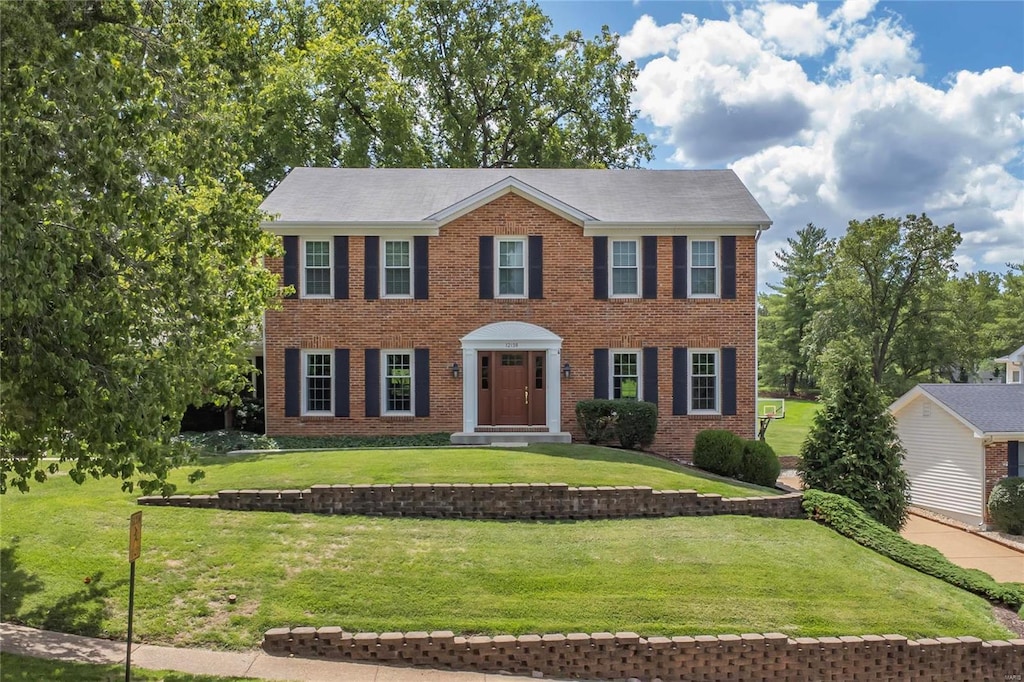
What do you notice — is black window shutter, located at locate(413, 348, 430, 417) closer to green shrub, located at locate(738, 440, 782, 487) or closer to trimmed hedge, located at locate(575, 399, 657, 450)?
trimmed hedge, located at locate(575, 399, 657, 450)

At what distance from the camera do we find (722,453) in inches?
677

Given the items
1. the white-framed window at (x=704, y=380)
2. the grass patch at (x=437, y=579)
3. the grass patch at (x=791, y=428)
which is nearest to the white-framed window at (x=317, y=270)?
the grass patch at (x=437, y=579)

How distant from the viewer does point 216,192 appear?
8.40 meters

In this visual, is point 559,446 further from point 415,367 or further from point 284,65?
point 284,65

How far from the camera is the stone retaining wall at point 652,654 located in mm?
8867

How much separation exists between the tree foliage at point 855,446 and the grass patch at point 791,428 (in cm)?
1117

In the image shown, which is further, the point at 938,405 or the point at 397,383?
the point at 938,405

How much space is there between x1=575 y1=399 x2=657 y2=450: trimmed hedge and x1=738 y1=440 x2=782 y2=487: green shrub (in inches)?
100

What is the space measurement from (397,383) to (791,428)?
2982 centimetres

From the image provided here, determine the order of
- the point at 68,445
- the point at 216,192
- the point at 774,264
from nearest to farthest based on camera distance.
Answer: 1. the point at 68,445
2. the point at 216,192
3. the point at 774,264

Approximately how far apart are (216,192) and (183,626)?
539cm

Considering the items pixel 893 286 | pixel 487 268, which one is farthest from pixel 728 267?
pixel 893 286

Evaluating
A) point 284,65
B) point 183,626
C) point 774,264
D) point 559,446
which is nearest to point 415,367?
point 559,446

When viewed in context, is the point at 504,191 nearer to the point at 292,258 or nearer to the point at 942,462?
the point at 292,258
